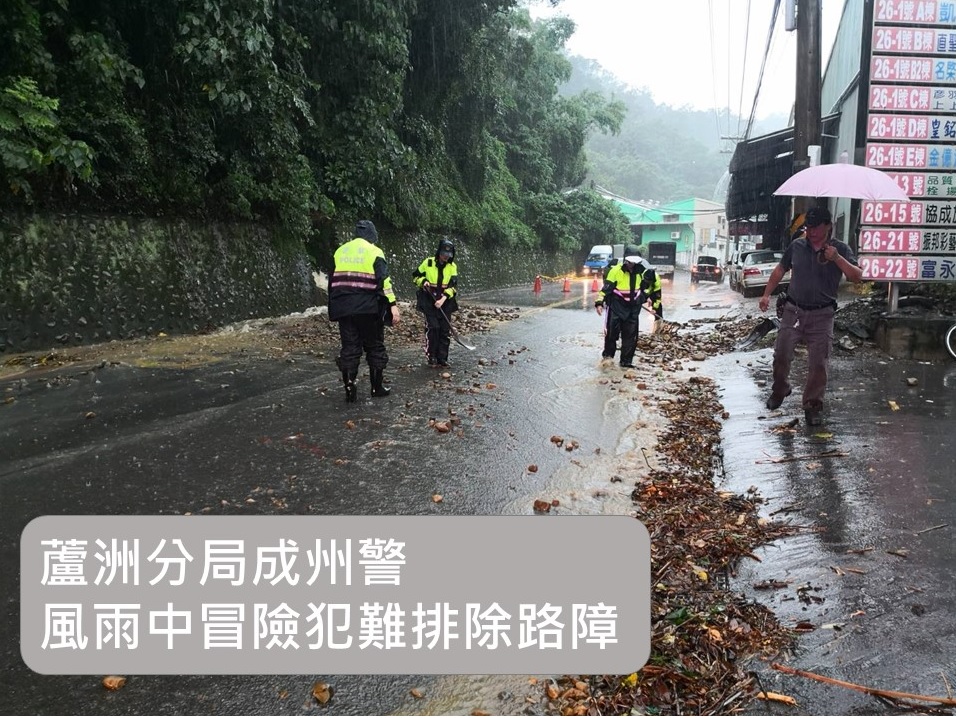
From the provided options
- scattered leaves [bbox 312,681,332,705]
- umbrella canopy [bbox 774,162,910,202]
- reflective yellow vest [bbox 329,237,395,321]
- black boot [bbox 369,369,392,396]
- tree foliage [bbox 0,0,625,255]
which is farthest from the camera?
tree foliage [bbox 0,0,625,255]

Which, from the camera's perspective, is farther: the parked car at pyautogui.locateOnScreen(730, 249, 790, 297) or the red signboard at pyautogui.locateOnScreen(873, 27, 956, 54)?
the parked car at pyautogui.locateOnScreen(730, 249, 790, 297)

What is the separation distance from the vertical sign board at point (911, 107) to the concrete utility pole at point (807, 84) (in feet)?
5.55

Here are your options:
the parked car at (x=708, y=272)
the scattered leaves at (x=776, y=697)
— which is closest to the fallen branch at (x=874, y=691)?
the scattered leaves at (x=776, y=697)

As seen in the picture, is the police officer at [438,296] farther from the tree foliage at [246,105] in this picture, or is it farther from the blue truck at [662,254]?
the blue truck at [662,254]

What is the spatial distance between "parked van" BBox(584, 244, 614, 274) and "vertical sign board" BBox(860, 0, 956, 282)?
97.5 ft

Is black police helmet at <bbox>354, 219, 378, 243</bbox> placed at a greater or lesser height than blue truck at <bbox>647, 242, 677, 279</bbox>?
lesser

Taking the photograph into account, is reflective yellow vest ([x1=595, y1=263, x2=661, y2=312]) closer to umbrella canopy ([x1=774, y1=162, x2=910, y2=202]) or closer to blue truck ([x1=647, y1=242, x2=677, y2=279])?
umbrella canopy ([x1=774, y1=162, x2=910, y2=202])

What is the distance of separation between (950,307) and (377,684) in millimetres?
9801

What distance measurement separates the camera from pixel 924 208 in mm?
8969

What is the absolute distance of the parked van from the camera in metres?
39.5

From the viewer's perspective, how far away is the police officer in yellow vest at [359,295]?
741cm

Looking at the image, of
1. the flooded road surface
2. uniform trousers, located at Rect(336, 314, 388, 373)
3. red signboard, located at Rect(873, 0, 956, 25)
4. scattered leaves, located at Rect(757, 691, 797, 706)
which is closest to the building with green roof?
red signboard, located at Rect(873, 0, 956, 25)

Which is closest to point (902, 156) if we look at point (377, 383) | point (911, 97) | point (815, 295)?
point (911, 97)

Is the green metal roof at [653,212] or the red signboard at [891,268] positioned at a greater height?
the green metal roof at [653,212]
